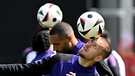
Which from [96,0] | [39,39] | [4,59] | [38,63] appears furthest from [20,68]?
[96,0]

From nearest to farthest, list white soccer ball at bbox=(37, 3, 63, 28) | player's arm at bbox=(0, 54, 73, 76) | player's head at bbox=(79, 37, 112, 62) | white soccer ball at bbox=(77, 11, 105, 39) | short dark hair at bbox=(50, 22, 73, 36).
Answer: player's head at bbox=(79, 37, 112, 62) → player's arm at bbox=(0, 54, 73, 76) → white soccer ball at bbox=(77, 11, 105, 39) → short dark hair at bbox=(50, 22, 73, 36) → white soccer ball at bbox=(37, 3, 63, 28)

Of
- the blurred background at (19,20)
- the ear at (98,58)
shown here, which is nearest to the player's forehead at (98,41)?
the ear at (98,58)

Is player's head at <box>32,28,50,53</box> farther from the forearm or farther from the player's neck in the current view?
the player's neck

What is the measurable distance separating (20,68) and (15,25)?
404cm

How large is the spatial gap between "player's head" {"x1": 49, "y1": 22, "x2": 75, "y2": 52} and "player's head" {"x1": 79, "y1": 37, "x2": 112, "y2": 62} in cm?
40

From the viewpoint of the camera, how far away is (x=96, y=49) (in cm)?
588

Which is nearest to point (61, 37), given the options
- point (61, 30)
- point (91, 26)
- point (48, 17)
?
point (61, 30)

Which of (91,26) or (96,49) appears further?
(91,26)

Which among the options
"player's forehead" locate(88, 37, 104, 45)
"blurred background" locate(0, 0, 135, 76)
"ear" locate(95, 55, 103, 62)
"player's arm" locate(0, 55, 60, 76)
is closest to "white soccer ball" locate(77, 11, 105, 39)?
"player's forehead" locate(88, 37, 104, 45)

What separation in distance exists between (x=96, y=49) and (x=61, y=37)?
480 millimetres

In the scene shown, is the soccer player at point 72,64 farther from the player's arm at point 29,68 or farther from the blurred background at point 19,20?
the blurred background at point 19,20

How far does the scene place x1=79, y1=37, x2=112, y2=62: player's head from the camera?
19.1ft

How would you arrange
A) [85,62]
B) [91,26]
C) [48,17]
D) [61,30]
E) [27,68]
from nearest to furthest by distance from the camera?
[85,62]
[27,68]
[91,26]
[61,30]
[48,17]

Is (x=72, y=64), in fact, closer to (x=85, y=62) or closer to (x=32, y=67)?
(x=85, y=62)
